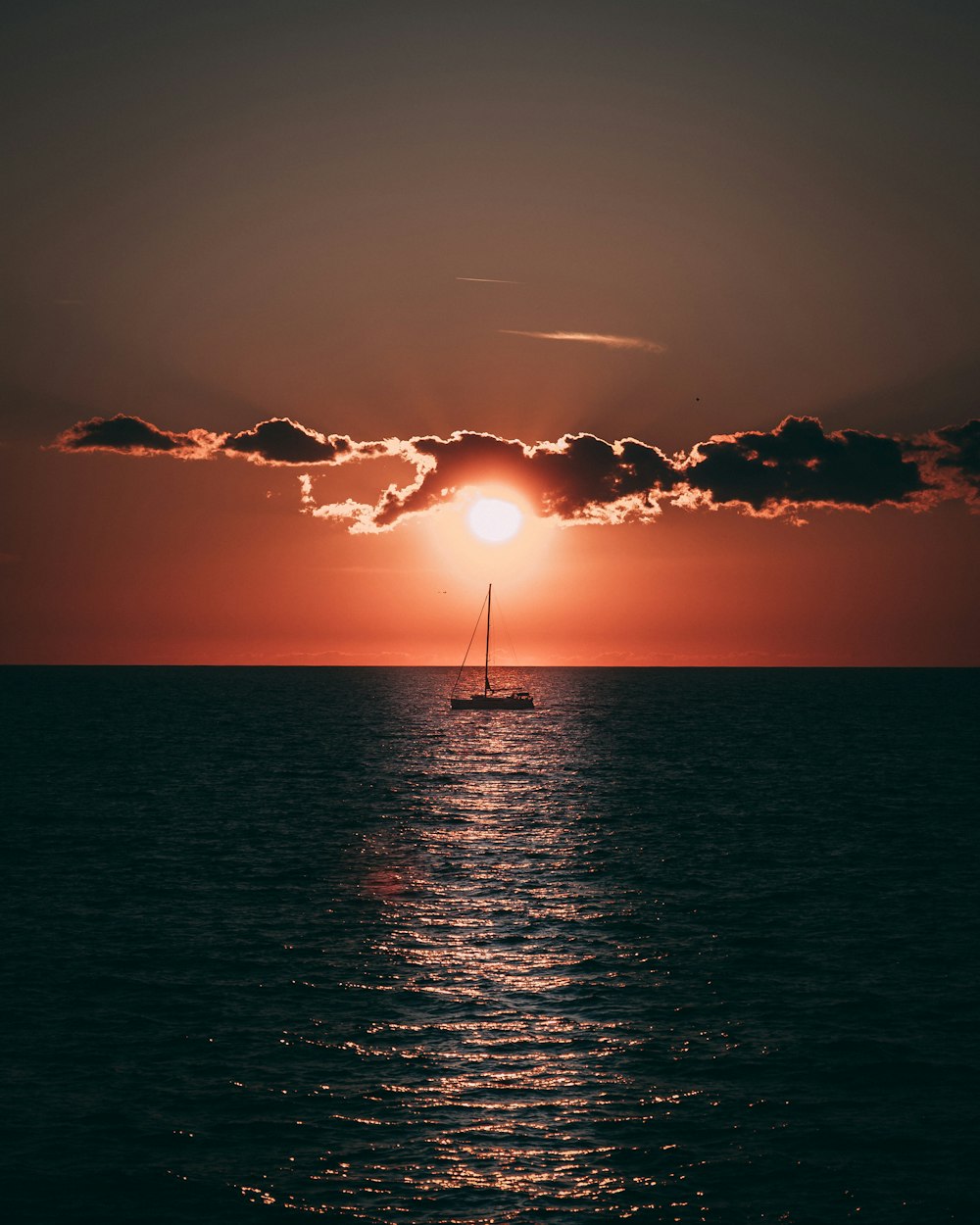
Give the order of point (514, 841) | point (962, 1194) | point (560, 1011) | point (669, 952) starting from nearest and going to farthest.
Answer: point (962, 1194) < point (560, 1011) < point (669, 952) < point (514, 841)

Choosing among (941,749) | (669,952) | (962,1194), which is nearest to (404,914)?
(669,952)

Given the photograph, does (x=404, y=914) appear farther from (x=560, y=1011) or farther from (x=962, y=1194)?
(x=962, y=1194)

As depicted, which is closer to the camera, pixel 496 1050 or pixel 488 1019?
pixel 496 1050

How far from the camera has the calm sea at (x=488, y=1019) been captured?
81.8 feet

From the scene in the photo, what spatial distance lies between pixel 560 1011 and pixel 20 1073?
15662 mm

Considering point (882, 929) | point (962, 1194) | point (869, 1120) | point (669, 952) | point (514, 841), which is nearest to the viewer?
point (962, 1194)

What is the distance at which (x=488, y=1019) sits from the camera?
116ft

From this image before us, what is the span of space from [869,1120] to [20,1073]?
71.0ft

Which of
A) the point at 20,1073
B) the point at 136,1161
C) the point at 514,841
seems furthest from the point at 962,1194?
the point at 514,841

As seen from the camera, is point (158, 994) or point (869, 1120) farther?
point (158, 994)

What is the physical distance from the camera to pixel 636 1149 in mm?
26406

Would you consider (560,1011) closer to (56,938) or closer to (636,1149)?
(636,1149)

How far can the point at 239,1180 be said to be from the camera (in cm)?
2486

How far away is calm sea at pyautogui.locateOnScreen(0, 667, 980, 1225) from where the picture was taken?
24922 millimetres
